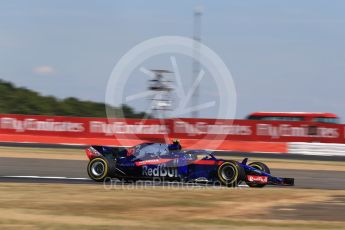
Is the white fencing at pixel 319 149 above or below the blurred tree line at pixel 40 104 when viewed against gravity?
below

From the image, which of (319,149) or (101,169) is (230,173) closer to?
(101,169)

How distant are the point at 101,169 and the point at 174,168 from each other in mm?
1737

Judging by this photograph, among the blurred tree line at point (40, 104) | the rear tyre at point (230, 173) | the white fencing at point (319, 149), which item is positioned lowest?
the rear tyre at point (230, 173)

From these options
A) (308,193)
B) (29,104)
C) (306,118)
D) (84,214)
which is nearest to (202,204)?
(84,214)

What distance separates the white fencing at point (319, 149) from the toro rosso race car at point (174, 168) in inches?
614

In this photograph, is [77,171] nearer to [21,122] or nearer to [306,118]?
[21,122]

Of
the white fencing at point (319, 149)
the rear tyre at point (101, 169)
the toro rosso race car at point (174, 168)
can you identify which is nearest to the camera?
the toro rosso race car at point (174, 168)

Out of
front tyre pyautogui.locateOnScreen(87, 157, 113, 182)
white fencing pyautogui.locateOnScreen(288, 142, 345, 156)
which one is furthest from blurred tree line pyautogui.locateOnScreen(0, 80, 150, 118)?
front tyre pyautogui.locateOnScreen(87, 157, 113, 182)

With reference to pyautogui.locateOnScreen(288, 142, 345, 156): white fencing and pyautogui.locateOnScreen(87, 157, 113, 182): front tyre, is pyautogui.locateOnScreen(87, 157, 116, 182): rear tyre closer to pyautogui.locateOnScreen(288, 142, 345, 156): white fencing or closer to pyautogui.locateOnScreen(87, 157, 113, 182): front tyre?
pyautogui.locateOnScreen(87, 157, 113, 182): front tyre

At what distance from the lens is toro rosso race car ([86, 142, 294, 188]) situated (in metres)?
14.0

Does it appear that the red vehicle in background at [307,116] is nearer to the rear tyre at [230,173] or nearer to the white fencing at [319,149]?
the white fencing at [319,149]

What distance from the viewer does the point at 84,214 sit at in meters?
9.48

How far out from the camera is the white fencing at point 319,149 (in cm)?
2966

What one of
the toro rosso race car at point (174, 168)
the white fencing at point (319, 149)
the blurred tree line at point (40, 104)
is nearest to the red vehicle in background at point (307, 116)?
the white fencing at point (319, 149)
